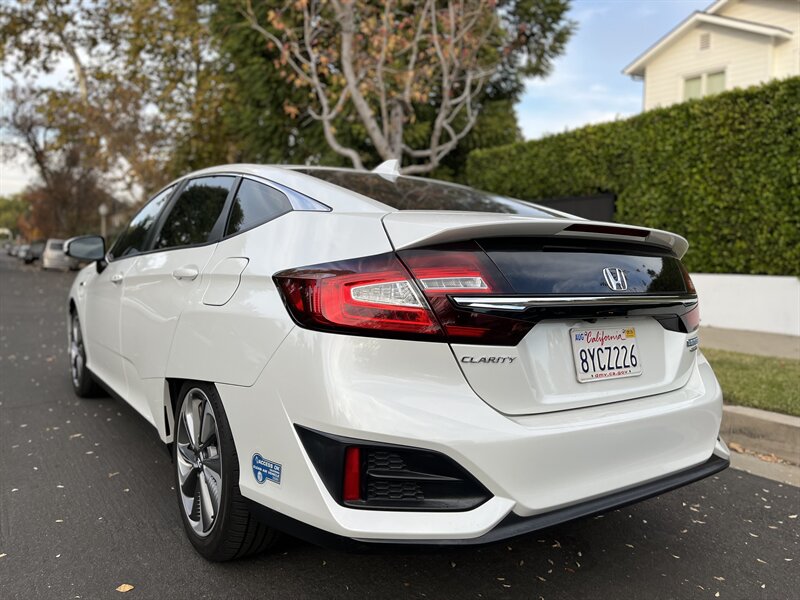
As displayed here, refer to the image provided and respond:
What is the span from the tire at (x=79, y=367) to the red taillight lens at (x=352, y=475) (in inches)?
150

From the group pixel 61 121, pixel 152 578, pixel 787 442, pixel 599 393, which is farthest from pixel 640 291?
pixel 61 121

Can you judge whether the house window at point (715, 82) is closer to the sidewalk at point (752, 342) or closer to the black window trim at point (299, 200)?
the sidewalk at point (752, 342)

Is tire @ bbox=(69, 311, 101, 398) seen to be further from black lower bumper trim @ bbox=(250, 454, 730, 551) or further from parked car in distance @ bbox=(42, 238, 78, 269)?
parked car in distance @ bbox=(42, 238, 78, 269)

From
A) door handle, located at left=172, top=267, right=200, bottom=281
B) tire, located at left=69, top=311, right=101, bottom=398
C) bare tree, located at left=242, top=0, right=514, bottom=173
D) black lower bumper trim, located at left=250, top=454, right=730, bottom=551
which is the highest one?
bare tree, located at left=242, top=0, right=514, bottom=173

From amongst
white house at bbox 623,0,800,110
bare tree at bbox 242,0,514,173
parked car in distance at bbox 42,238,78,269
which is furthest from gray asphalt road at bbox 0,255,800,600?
parked car in distance at bbox 42,238,78,269

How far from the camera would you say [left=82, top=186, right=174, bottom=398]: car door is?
3.89 metres

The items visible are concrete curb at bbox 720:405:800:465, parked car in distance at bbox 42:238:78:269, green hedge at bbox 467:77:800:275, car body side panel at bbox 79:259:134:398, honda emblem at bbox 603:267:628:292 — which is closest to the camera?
honda emblem at bbox 603:267:628:292

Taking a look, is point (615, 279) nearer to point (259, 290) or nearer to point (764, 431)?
point (259, 290)

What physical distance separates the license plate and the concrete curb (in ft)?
7.86

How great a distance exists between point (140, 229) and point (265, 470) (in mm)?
2450

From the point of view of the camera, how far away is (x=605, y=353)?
7.51ft

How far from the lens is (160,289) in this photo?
3172 mm

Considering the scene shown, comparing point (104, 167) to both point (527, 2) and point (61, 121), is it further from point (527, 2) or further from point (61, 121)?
point (527, 2)

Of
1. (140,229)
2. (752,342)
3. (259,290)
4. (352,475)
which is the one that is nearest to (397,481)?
(352,475)
